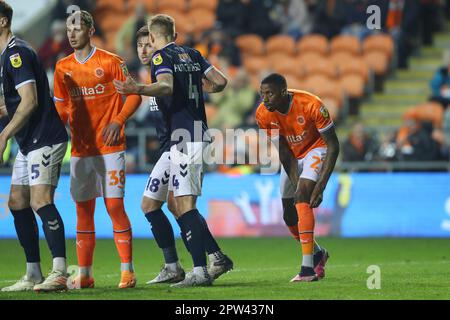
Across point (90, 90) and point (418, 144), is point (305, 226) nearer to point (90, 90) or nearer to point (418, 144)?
point (90, 90)

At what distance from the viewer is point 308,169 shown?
1049cm

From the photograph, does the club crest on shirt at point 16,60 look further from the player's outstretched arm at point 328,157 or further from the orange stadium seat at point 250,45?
the orange stadium seat at point 250,45

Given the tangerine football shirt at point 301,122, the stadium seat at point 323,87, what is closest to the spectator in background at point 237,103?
the stadium seat at point 323,87

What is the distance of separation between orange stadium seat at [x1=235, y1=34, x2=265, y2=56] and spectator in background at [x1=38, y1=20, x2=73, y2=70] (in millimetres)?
3615

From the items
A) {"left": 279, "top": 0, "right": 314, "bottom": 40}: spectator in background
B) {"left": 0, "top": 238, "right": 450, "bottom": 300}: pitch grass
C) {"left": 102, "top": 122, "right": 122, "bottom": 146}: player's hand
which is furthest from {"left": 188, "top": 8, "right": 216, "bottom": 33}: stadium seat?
{"left": 102, "top": 122, "right": 122, "bottom": 146}: player's hand

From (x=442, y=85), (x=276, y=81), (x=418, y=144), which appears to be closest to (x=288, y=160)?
(x=276, y=81)

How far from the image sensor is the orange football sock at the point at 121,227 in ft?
32.6

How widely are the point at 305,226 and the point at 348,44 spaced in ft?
40.6

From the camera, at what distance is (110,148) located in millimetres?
9938

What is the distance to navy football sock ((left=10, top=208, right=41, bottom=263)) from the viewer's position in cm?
977

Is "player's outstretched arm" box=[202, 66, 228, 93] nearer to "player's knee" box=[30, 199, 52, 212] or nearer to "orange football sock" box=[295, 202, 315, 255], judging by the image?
"orange football sock" box=[295, 202, 315, 255]

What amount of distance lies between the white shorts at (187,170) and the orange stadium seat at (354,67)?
40.7 ft

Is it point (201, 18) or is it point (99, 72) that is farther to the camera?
point (201, 18)
